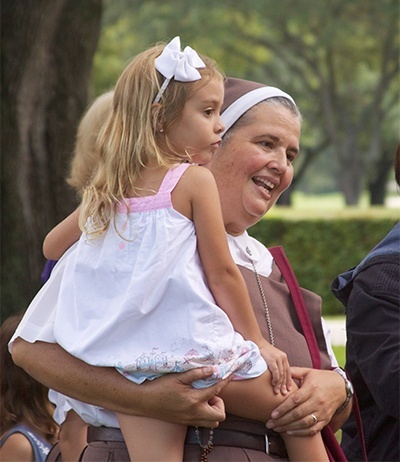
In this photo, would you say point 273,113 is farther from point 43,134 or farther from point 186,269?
point 43,134

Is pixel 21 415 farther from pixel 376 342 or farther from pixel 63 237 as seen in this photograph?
pixel 376 342

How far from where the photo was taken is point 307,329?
9.93ft

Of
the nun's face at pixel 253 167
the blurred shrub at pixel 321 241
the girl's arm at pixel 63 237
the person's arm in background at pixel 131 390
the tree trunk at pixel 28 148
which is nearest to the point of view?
the person's arm in background at pixel 131 390

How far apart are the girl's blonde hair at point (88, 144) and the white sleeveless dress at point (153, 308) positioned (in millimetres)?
1532

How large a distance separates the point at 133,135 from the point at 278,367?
32.4 inches

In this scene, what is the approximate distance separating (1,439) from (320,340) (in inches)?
71.1

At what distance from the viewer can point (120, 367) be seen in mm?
2711

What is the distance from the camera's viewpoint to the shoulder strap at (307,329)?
2.94 m

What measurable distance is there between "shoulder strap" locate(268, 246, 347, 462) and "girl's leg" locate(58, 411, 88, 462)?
3.45 feet

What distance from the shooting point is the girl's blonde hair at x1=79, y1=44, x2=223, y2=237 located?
284 cm

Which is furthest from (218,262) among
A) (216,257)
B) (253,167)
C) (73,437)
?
(73,437)

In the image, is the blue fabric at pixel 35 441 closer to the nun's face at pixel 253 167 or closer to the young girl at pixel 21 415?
the young girl at pixel 21 415

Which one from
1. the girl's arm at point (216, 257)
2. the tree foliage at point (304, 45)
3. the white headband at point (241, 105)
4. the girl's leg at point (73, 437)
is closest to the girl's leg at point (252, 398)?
the girl's arm at point (216, 257)

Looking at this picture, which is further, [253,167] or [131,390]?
[253,167]
